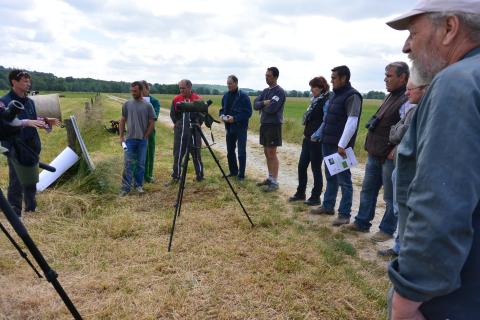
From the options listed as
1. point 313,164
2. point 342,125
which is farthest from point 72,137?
point 342,125

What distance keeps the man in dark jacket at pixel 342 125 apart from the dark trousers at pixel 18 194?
4268 millimetres

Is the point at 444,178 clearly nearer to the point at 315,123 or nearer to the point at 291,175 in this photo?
the point at 315,123

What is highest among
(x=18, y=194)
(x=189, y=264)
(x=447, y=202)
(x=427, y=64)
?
(x=427, y=64)

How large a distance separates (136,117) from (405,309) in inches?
228

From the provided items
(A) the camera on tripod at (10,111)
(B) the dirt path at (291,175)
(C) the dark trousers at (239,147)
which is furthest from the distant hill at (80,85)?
(A) the camera on tripod at (10,111)

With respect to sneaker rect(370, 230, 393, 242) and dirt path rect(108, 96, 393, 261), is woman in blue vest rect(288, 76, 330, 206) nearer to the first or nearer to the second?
dirt path rect(108, 96, 393, 261)

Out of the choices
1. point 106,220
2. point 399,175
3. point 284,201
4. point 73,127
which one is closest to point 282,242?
point 284,201

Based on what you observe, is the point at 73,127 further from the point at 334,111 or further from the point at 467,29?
the point at 467,29

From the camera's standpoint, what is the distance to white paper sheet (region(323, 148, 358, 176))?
4.77 meters

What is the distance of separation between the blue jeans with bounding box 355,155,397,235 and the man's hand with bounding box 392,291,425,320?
10.7 ft

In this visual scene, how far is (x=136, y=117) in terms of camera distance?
6285mm

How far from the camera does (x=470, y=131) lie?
0.96m

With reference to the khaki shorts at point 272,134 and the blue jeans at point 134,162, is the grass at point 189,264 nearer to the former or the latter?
the blue jeans at point 134,162

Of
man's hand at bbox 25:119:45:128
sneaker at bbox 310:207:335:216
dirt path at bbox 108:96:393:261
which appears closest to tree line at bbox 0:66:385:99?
dirt path at bbox 108:96:393:261
